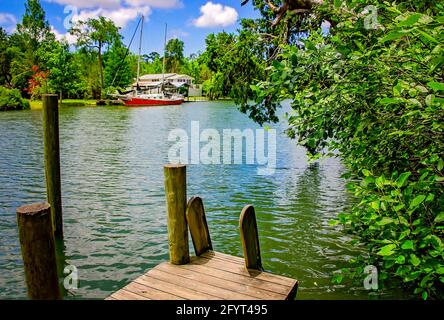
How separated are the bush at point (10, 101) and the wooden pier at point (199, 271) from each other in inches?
2070

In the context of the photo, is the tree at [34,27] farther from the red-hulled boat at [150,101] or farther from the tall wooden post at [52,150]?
the tall wooden post at [52,150]

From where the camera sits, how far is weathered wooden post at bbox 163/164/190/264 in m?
4.96

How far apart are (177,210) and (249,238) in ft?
3.32

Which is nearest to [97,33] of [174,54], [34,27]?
[34,27]

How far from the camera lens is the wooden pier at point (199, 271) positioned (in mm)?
4273

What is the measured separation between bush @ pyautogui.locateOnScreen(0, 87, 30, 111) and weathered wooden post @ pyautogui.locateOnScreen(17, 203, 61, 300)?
176 ft

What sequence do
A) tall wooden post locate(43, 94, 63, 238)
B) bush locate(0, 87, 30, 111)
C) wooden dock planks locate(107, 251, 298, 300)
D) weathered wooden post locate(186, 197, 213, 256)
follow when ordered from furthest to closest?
bush locate(0, 87, 30, 111) < tall wooden post locate(43, 94, 63, 238) < weathered wooden post locate(186, 197, 213, 256) < wooden dock planks locate(107, 251, 298, 300)

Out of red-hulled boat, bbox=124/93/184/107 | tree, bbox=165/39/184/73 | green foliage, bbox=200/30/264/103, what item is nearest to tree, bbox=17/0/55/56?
red-hulled boat, bbox=124/93/184/107

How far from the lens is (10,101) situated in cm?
5028

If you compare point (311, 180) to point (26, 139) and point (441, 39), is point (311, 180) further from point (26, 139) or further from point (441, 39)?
point (26, 139)

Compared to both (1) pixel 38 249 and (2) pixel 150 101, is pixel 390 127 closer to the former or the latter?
(1) pixel 38 249

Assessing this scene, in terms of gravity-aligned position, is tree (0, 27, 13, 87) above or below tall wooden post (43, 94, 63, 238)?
above

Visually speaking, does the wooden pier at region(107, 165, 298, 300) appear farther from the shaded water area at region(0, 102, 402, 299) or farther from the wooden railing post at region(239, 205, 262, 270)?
the shaded water area at region(0, 102, 402, 299)

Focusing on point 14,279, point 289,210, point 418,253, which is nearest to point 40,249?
point 418,253
